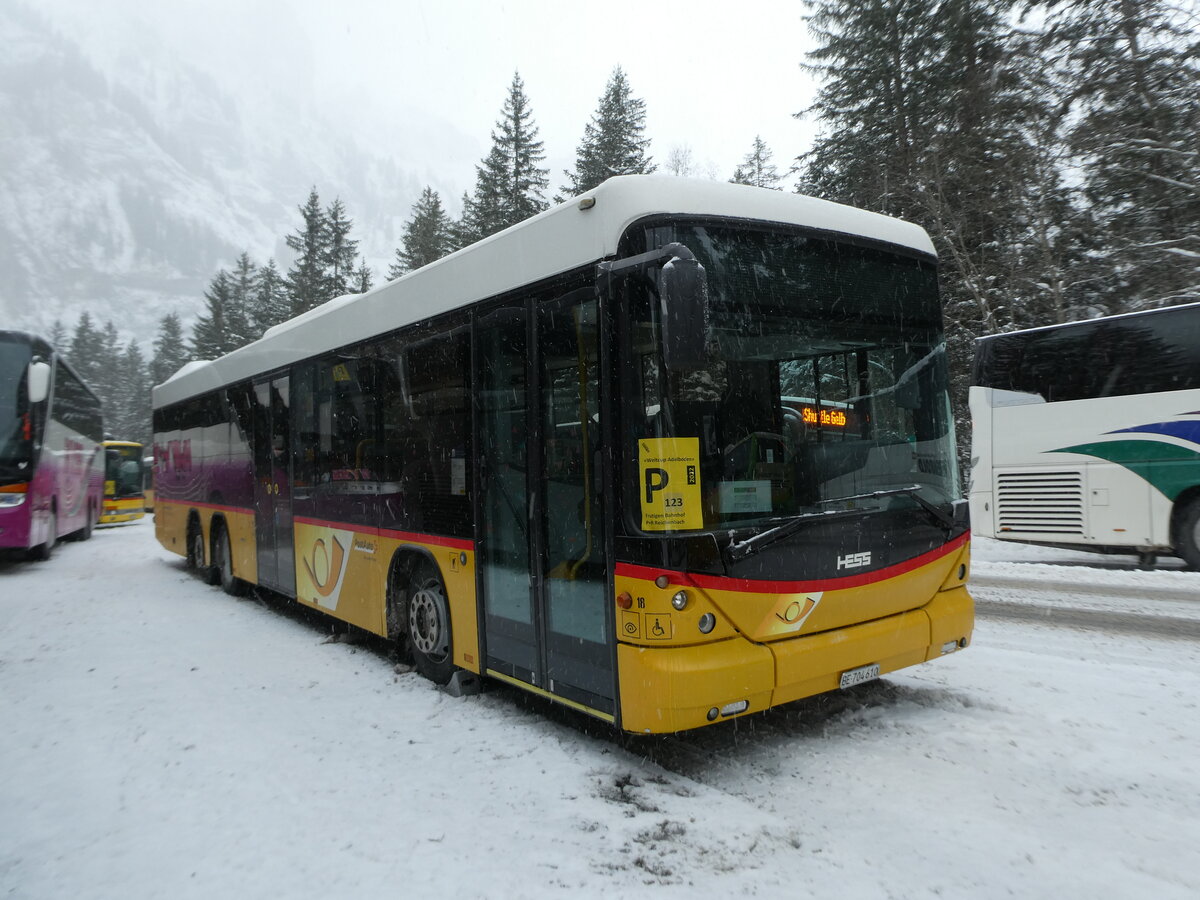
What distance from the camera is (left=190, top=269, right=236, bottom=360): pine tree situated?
6375cm

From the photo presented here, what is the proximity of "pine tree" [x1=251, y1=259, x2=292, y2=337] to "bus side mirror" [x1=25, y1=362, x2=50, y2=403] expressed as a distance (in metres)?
40.5

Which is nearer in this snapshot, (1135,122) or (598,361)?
(598,361)

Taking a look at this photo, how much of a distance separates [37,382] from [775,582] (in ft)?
45.1

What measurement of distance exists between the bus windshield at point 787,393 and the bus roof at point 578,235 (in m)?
0.12

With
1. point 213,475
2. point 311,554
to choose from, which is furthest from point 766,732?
point 213,475

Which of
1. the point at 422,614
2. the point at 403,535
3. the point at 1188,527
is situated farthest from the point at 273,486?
the point at 1188,527

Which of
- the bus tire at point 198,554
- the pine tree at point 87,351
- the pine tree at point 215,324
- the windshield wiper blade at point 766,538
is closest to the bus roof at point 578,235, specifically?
the windshield wiper blade at point 766,538

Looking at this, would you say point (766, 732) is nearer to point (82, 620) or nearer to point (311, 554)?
point (311, 554)

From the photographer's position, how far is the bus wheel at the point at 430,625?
6.26 m

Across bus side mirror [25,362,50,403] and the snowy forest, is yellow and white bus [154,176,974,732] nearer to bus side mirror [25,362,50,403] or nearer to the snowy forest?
bus side mirror [25,362,50,403]

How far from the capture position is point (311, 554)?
855 centimetres

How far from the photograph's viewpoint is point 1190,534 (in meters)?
10.6

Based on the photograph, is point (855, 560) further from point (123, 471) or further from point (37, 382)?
point (123, 471)

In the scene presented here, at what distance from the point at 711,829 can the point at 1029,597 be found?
7054 millimetres
